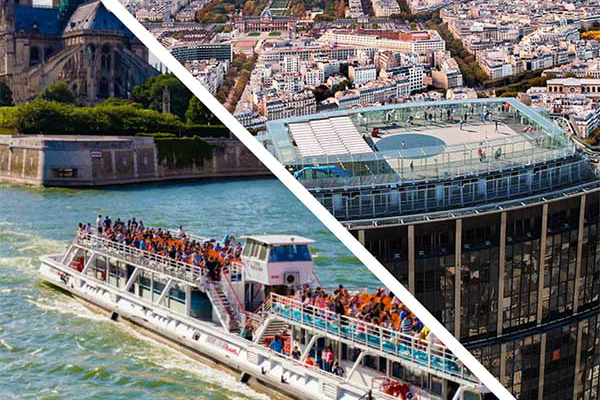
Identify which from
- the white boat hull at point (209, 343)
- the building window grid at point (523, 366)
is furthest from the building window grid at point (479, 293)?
the white boat hull at point (209, 343)

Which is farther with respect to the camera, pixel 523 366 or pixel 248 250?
pixel 248 250

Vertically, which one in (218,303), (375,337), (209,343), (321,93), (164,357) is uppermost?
(321,93)

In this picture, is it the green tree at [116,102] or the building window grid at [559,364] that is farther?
the green tree at [116,102]

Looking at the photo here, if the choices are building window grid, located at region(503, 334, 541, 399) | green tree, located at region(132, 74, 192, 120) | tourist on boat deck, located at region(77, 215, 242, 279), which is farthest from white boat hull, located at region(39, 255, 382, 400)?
green tree, located at region(132, 74, 192, 120)

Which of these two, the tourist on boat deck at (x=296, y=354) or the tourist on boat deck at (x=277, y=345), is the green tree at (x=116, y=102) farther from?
the tourist on boat deck at (x=296, y=354)

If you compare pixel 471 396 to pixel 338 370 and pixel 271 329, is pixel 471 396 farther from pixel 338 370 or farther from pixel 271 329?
pixel 271 329

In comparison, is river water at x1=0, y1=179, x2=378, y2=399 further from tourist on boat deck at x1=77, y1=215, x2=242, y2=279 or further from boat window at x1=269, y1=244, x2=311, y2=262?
boat window at x1=269, y1=244, x2=311, y2=262

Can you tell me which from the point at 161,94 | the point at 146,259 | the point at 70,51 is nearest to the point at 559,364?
the point at 146,259
